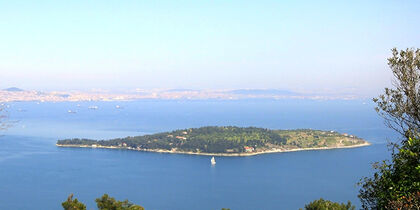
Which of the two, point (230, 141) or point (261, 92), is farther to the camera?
point (261, 92)

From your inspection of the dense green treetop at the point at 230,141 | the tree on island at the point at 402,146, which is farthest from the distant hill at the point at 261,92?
the tree on island at the point at 402,146

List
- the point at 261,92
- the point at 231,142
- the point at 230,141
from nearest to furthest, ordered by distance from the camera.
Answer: the point at 231,142
the point at 230,141
the point at 261,92

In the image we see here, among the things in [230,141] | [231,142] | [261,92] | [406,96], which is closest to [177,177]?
[231,142]

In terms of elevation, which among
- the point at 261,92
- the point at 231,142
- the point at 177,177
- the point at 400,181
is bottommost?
the point at 177,177

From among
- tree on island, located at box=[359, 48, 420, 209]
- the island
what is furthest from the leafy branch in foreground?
the island

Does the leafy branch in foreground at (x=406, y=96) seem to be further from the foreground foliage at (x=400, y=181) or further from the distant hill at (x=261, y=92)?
the distant hill at (x=261, y=92)

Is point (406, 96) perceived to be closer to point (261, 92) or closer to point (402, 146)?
point (402, 146)

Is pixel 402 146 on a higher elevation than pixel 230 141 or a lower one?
higher

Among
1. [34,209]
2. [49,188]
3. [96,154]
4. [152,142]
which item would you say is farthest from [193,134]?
[34,209]

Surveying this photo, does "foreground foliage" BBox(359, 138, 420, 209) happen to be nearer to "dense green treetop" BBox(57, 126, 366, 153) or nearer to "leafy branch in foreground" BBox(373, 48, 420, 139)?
"leafy branch in foreground" BBox(373, 48, 420, 139)
